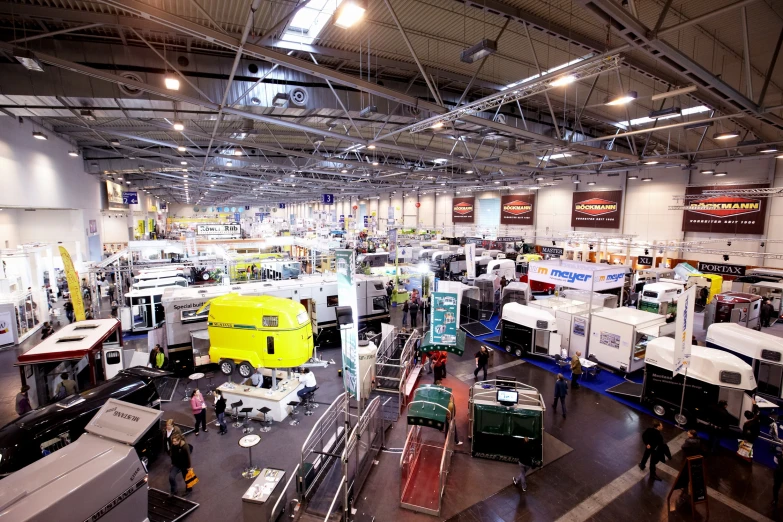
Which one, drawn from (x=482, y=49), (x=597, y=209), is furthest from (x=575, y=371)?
(x=597, y=209)

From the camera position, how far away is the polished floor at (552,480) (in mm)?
6102

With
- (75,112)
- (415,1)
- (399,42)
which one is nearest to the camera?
(415,1)

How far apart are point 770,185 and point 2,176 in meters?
37.8

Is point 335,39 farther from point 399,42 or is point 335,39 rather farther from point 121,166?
point 121,166

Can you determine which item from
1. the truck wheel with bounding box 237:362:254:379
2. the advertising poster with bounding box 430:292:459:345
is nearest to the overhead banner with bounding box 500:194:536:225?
the advertising poster with bounding box 430:292:459:345

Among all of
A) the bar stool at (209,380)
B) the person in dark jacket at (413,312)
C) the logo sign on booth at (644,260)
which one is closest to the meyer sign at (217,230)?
the person in dark jacket at (413,312)

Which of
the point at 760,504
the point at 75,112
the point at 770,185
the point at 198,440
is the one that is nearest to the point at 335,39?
the point at 75,112

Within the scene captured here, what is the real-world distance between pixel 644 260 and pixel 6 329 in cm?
3358

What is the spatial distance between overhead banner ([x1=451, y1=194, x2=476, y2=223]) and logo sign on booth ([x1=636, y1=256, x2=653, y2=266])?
18.2 meters

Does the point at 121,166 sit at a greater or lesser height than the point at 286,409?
greater

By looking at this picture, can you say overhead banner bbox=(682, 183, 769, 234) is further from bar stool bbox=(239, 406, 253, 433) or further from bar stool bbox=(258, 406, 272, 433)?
bar stool bbox=(239, 406, 253, 433)

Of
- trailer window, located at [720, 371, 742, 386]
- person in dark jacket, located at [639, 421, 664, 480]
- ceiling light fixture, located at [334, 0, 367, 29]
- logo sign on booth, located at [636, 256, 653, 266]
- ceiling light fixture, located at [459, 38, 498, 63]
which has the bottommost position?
person in dark jacket, located at [639, 421, 664, 480]

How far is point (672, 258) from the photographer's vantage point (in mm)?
25156

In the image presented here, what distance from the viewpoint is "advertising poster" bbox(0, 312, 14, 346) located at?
13523mm
